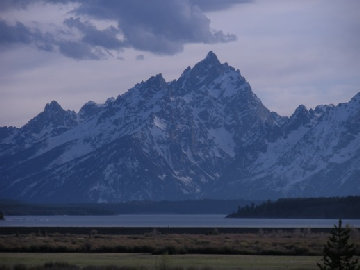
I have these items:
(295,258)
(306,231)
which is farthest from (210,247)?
(306,231)

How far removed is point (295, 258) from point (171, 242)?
62.1 feet

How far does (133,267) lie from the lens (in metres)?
66.1

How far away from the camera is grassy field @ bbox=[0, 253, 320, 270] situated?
69000 millimetres

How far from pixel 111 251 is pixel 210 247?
876 centimetres

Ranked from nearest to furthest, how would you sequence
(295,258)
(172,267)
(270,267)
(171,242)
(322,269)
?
(322,269) → (172,267) → (270,267) → (295,258) → (171,242)

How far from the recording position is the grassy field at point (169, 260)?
6900 cm

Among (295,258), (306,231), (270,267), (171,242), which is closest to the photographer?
(270,267)

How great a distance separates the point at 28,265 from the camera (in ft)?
224

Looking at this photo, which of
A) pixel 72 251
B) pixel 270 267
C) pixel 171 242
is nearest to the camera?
pixel 270 267

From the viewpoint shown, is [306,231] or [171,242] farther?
[306,231]

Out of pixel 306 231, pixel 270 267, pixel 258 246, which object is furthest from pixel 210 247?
pixel 306 231

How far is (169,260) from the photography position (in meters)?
73.0

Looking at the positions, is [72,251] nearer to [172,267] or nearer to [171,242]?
[171,242]

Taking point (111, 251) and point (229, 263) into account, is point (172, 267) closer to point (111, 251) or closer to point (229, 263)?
point (229, 263)
